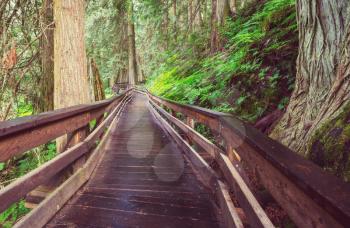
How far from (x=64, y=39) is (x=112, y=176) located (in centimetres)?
286

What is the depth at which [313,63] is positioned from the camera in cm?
364

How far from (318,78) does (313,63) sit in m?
0.21

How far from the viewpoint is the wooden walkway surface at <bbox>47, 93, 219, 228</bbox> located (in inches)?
119

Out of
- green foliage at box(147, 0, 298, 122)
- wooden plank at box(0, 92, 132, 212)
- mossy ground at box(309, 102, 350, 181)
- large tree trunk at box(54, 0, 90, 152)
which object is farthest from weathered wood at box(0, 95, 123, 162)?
green foliage at box(147, 0, 298, 122)

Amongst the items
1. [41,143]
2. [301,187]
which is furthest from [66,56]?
[301,187]

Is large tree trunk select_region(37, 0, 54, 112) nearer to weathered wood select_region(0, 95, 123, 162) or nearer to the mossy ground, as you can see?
weathered wood select_region(0, 95, 123, 162)

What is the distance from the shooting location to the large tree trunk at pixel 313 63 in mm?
3409

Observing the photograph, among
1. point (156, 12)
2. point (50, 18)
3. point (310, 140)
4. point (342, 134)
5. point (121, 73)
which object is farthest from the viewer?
point (121, 73)

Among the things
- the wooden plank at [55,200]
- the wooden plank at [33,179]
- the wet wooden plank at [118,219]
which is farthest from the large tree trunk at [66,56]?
the wet wooden plank at [118,219]

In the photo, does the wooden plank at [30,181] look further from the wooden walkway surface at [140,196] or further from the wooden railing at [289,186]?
the wooden railing at [289,186]

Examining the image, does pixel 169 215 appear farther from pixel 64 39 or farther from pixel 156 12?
pixel 156 12

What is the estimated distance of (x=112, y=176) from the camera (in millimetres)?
4543

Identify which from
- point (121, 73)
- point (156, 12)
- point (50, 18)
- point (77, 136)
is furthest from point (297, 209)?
point (121, 73)

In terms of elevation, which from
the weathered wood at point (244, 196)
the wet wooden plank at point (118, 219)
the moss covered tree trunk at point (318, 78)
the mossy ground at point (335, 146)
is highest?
the moss covered tree trunk at point (318, 78)
